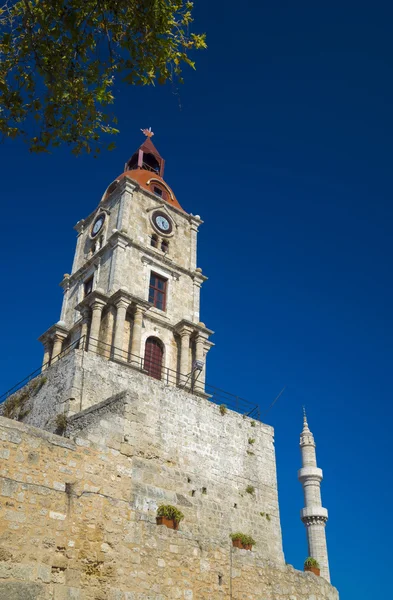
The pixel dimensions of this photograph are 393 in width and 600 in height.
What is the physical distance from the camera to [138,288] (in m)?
29.2

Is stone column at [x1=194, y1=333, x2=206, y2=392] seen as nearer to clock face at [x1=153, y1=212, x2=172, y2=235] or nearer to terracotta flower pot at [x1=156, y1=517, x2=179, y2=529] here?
clock face at [x1=153, y1=212, x2=172, y2=235]

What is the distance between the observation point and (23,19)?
9984 millimetres

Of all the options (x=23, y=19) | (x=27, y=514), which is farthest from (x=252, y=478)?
(x=23, y=19)

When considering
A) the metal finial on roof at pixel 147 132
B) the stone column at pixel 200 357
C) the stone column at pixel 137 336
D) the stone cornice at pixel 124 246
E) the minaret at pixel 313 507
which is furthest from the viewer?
the metal finial on roof at pixel 147 132

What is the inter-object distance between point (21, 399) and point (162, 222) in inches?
581

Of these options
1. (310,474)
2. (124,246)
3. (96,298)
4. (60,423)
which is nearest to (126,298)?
(96,298)

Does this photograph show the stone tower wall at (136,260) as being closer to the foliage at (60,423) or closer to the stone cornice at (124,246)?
the stone cornice at (124,246)

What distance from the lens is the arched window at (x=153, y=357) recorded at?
2773 cm

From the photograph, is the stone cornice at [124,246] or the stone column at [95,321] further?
the stone cornice at [124,246]

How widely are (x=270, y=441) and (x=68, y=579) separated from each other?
14601 mm

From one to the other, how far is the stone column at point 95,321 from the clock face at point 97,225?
6.44m

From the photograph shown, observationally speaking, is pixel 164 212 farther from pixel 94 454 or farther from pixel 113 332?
pixel 94 454

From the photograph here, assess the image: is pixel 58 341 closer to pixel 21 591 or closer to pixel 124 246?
pixel 124 246

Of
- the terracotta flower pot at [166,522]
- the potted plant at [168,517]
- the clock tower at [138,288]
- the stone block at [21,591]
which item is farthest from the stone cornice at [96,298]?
the stone block at [21,591]
